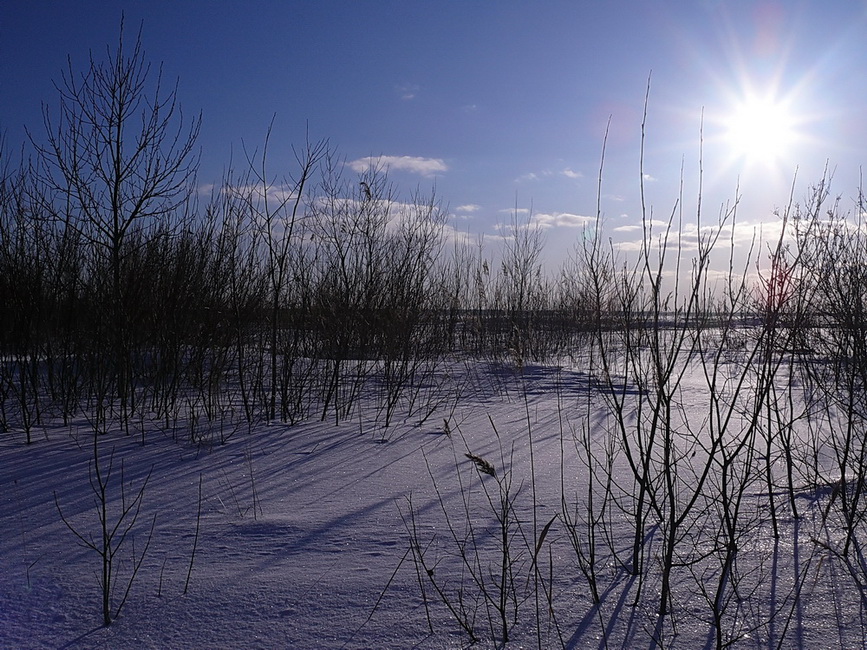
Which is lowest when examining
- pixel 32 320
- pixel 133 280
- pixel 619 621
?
pixel 619 621

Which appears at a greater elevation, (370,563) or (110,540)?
(110,540)

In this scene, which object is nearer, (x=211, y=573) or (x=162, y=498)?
(x=211, y=573)

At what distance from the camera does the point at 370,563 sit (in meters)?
1.80

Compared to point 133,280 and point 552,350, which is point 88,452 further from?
point 552,350

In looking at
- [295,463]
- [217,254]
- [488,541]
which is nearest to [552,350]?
[217,254]

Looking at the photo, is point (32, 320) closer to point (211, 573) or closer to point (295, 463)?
point (295, 463)

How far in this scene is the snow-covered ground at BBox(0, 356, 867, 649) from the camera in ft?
4.63

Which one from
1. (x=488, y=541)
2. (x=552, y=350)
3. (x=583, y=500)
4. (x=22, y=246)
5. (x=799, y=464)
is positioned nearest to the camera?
(x=488, y=541)

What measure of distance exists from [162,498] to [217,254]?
240 centimetres

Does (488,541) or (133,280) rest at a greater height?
(133,280)

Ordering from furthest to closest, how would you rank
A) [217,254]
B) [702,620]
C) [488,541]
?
1. [217,254]
2. [488,541]
3. [702,620]

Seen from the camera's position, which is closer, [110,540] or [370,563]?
[110,540]

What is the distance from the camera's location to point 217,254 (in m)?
4.39

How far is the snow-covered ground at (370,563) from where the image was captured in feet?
4.63
